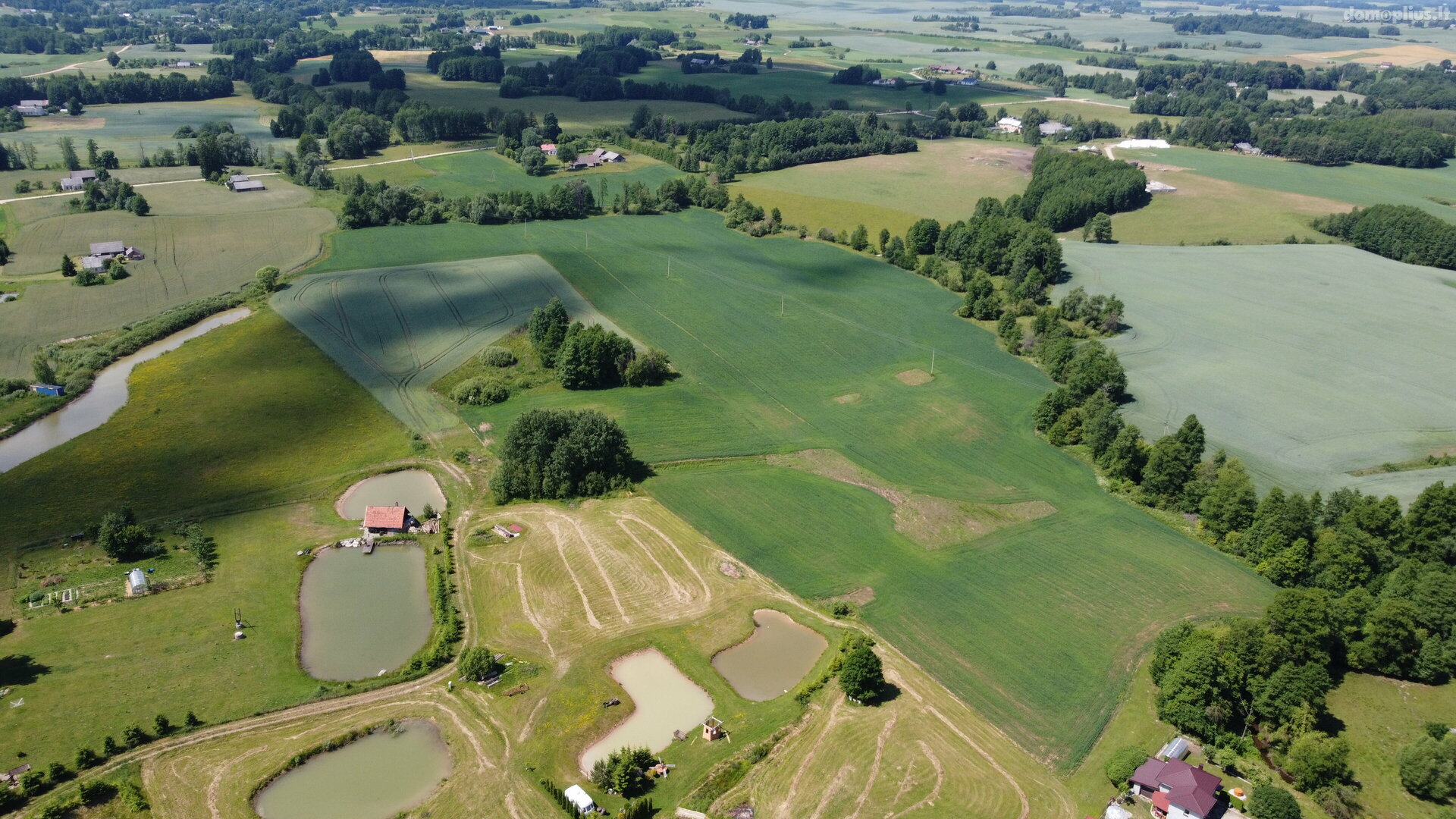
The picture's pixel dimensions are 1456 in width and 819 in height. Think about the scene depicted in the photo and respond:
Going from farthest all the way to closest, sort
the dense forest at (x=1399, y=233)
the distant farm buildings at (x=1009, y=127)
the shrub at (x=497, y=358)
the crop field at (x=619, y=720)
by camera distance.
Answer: the distant farm buildings at (x=1009, y=127) → the dense forest at (x=1399, y=233) → the shrub at (x=497, y=358) → the crop field at (x=619, y=720)

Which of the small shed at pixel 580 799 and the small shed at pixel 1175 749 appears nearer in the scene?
the small shed at pixel 580 799

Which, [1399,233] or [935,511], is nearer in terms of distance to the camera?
[935,511]

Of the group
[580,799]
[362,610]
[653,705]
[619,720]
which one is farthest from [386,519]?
[580,799]

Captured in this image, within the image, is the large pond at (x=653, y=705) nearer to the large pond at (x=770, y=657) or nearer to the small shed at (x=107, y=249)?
the large pond at (x=770, y=657)

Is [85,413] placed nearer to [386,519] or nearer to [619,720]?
[386,519]

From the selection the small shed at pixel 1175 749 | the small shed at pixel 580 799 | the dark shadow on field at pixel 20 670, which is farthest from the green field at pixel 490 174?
the small shed at pixel 1175 749

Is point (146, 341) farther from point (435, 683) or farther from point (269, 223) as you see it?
point (435, 683)
